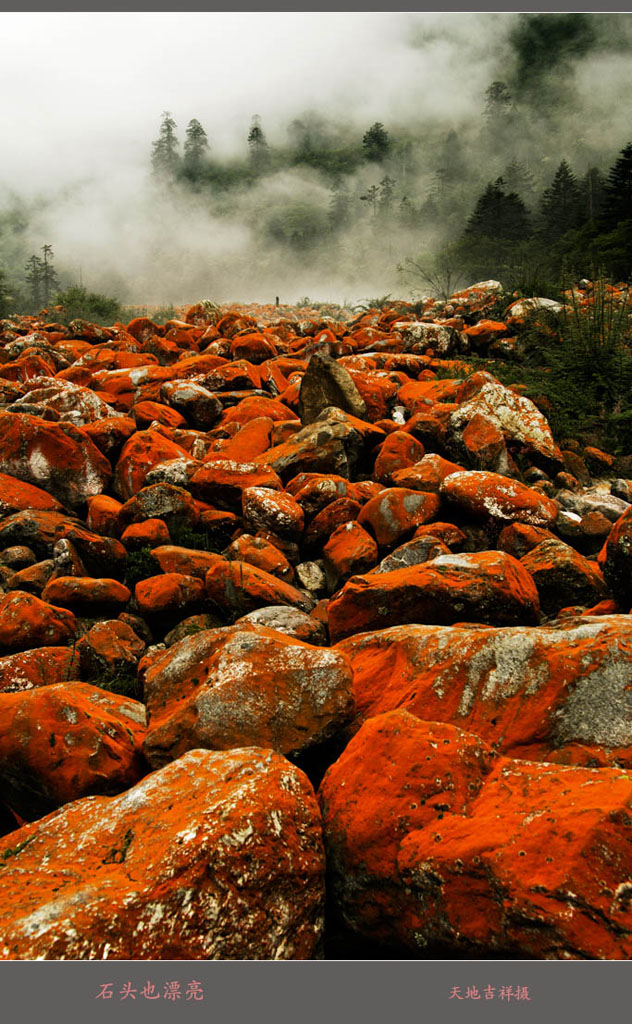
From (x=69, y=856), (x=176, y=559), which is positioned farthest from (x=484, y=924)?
(x=176, y=559)

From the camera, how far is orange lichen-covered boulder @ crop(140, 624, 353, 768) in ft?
10.6

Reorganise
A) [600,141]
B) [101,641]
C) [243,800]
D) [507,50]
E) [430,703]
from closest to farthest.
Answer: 1. [243,800]
2. [430,703]
3. [101,641]
4. [507,50]
5. [600,141]

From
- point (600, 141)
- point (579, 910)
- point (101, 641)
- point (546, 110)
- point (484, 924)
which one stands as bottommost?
point (101, 641)

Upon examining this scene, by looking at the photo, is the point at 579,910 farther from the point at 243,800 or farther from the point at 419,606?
the point at 419,606

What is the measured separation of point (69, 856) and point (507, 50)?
65469 millimetres

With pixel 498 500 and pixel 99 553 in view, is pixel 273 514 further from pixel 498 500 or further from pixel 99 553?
pixel 498 500

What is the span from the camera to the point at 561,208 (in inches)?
1417

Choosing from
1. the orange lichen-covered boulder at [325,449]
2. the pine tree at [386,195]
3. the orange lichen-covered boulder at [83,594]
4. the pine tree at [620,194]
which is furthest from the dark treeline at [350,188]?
the orange lichen-covered boulder at [83,594]

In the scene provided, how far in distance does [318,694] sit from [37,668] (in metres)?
2.65

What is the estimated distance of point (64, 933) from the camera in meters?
1.94

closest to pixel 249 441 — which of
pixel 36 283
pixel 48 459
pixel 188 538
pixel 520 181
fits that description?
pixel 188 538

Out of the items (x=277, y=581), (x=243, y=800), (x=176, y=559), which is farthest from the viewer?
(x=176, y=559)

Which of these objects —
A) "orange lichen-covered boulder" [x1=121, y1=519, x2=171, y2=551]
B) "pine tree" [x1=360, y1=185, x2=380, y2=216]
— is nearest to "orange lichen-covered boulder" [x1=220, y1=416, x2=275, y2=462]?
"orange lichen-covered boulder" [x1=121, y1=519, x2=171, y2=551]

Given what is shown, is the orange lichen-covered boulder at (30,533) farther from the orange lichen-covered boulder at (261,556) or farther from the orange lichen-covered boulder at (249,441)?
the orange lichen-covered boulder at (249,441)
